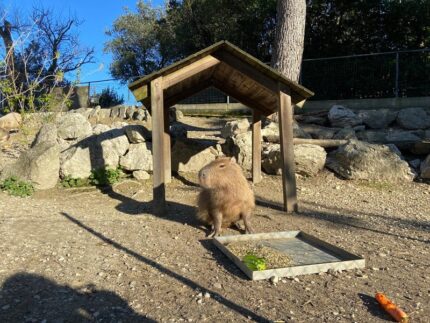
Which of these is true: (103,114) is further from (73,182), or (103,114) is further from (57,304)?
(57,304)

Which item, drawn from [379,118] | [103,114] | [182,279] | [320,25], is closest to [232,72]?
[182,279]

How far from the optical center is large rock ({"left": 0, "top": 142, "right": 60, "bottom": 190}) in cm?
788

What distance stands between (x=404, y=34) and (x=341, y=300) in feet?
48.9

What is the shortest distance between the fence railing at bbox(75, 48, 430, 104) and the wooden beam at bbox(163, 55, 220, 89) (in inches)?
363

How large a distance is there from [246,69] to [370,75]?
9484mm

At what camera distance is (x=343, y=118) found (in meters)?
11.3

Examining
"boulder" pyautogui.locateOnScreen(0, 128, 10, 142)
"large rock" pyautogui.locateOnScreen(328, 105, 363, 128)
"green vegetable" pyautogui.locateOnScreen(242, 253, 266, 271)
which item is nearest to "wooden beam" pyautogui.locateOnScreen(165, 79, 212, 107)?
"large rock" pyautogui.locateOnScreen(328, 105, 363, 128)

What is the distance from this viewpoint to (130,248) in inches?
185

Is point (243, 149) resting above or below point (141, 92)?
below

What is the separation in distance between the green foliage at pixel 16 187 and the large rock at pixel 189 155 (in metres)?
2.78

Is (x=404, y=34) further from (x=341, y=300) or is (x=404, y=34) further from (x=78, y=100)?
(x=341, y=300)

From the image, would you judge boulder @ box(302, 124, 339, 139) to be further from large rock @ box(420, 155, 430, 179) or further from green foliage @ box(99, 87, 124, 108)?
green foliage @ box(99, 87, 124, 108)

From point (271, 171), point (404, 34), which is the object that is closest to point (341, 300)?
point (271, 171)

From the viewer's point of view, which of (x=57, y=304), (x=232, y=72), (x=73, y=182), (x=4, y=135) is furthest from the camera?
(x=4, y=135)
